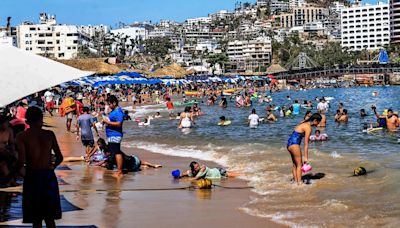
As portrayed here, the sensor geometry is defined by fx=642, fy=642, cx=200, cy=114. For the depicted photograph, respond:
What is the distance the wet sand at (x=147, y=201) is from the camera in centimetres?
799

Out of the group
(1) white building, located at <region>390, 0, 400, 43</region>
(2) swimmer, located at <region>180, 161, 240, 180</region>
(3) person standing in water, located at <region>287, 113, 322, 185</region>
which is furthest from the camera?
(1) white building, located at <region>390, 0, 400, 43</region>

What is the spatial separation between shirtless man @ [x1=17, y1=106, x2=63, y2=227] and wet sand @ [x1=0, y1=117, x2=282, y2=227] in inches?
49.6

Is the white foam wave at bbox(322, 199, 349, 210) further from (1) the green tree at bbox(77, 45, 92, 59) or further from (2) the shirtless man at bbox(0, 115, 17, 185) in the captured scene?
(1) the green tree at bbox(77, 45, 92, 59)

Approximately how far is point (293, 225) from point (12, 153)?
4099 millimetres

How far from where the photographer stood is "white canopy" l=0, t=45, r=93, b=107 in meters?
6.60

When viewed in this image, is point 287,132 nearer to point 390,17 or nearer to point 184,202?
point 184,202

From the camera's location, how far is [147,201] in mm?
9477

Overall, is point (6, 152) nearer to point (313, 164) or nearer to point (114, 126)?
point (114, 126)

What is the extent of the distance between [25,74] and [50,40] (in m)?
136

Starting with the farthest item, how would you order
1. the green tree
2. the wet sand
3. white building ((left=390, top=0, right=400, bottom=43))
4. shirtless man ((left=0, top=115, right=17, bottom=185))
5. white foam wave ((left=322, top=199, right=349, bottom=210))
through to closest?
1. white building ((left=390, top=0, right=400, bottom=43))
2. the green tree
3. shirtless man ((left=0, top=115, right=17, bottom=185))
4. white foam wave ((left=322, top=199, right=349, bottom=210))
5. the wet sand

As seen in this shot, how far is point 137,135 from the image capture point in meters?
24.4

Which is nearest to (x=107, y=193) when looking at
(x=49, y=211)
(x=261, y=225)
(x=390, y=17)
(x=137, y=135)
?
(x=261, y=225)

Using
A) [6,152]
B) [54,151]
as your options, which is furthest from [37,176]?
[6,152]

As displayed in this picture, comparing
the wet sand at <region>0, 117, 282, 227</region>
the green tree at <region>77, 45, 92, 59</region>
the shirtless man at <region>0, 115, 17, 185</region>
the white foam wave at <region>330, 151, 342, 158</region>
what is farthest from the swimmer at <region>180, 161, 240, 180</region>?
the green tree at <region>77, 45, 92, 59</region>
